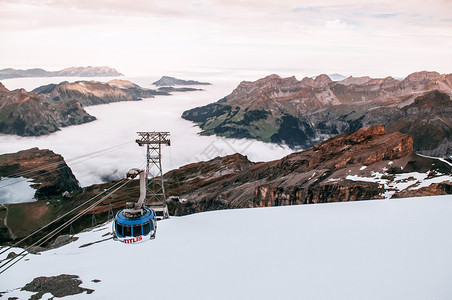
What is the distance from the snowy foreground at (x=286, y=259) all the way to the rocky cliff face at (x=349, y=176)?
22904 mm

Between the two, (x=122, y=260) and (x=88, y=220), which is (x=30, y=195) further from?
(x=122, y=260)

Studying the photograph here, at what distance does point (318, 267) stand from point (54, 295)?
18630 mm

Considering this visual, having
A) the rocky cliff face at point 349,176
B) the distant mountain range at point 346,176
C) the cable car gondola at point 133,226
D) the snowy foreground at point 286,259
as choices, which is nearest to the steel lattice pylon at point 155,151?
the distant mountain range at point 346,176

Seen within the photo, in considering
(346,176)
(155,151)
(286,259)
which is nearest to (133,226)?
(286,259)

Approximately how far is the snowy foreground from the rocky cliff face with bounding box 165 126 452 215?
2290 cm

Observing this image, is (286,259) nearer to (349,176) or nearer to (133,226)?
(133,226)

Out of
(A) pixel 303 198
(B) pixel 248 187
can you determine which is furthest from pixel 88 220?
(A) pixel 303 198

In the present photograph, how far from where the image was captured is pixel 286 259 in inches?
879

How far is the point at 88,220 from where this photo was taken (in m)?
122

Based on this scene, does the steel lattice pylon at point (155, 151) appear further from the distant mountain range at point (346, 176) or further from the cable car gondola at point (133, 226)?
the cable car gondola at point (133, 226)

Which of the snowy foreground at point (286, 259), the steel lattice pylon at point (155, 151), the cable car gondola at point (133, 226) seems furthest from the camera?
the steel lattice pylon at point (155, 151)

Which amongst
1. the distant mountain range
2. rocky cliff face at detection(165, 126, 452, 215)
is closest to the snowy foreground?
the distant mountain range

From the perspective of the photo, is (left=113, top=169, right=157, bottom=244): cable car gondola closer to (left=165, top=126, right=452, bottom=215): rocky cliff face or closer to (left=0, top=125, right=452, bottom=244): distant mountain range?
(left=0, top=125, right=452, bottom=244): distant mountain range

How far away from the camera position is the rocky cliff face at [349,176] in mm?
52312
